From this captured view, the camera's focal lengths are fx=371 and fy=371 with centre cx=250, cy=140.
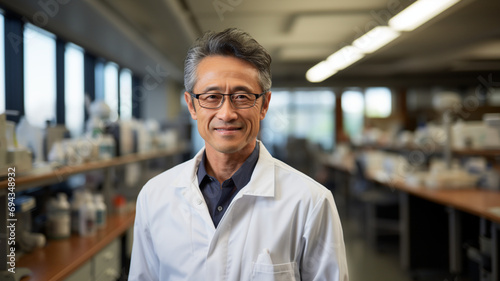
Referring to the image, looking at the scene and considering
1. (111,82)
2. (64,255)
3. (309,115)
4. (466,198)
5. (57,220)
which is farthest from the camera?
(309,115)

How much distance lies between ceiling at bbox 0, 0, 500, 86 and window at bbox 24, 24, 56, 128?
201mm

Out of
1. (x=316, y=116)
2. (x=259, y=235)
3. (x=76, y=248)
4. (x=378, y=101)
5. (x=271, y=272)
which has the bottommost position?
(x=76, y=248)

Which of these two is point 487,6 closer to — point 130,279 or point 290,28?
point 290,28

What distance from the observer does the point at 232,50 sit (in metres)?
1.19

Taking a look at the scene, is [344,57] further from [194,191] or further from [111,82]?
[194,191]

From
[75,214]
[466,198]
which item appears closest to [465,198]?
[466,198]

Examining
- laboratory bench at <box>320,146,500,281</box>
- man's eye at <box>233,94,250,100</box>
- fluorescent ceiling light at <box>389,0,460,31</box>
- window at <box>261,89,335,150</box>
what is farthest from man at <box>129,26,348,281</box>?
window at <box>261,89,335,150</box>

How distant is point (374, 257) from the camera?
4.42 m

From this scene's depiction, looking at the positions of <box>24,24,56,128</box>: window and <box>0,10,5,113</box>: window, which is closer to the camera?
<box>0,10,5,113</box>: window

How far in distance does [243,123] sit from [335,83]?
8.43 m

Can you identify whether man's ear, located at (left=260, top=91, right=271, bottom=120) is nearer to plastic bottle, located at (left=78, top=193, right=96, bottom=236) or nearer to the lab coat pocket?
the lab coat pocket

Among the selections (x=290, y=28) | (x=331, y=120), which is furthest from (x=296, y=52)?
(x=331, y=120)

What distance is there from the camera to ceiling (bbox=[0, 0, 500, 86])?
3668 millimetres

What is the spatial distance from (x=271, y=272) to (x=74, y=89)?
15.0ft
